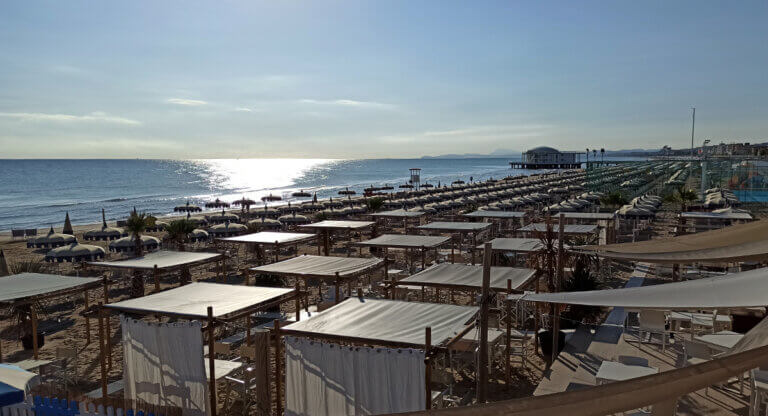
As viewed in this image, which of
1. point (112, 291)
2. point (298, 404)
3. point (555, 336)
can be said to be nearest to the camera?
point (298, 404)

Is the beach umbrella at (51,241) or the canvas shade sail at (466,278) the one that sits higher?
the canvas shade sail at (466,278)

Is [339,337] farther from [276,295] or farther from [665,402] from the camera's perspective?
[665,402]

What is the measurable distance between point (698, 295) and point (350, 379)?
132 inches

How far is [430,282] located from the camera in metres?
8.82

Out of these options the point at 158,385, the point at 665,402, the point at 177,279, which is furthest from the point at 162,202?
the point at 665,402

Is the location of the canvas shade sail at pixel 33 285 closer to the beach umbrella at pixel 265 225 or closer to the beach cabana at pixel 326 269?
the beach cabana at pixel 326 269

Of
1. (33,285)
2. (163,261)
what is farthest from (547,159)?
(33,285)

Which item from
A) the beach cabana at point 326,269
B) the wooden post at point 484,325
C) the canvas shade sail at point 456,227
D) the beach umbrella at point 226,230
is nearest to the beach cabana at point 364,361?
the wooden post at point 484,325

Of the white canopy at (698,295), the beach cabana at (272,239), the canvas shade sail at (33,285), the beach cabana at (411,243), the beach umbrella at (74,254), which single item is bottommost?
the beach umbrella at (74,254)

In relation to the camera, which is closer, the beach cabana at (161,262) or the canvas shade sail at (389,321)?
the canvas shade sail at (389,321)

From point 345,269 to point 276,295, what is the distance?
→ 6.80ft

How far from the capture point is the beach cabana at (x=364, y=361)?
17.4 ft

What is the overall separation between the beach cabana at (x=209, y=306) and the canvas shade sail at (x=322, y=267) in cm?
128

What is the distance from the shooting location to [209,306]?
6.76m
